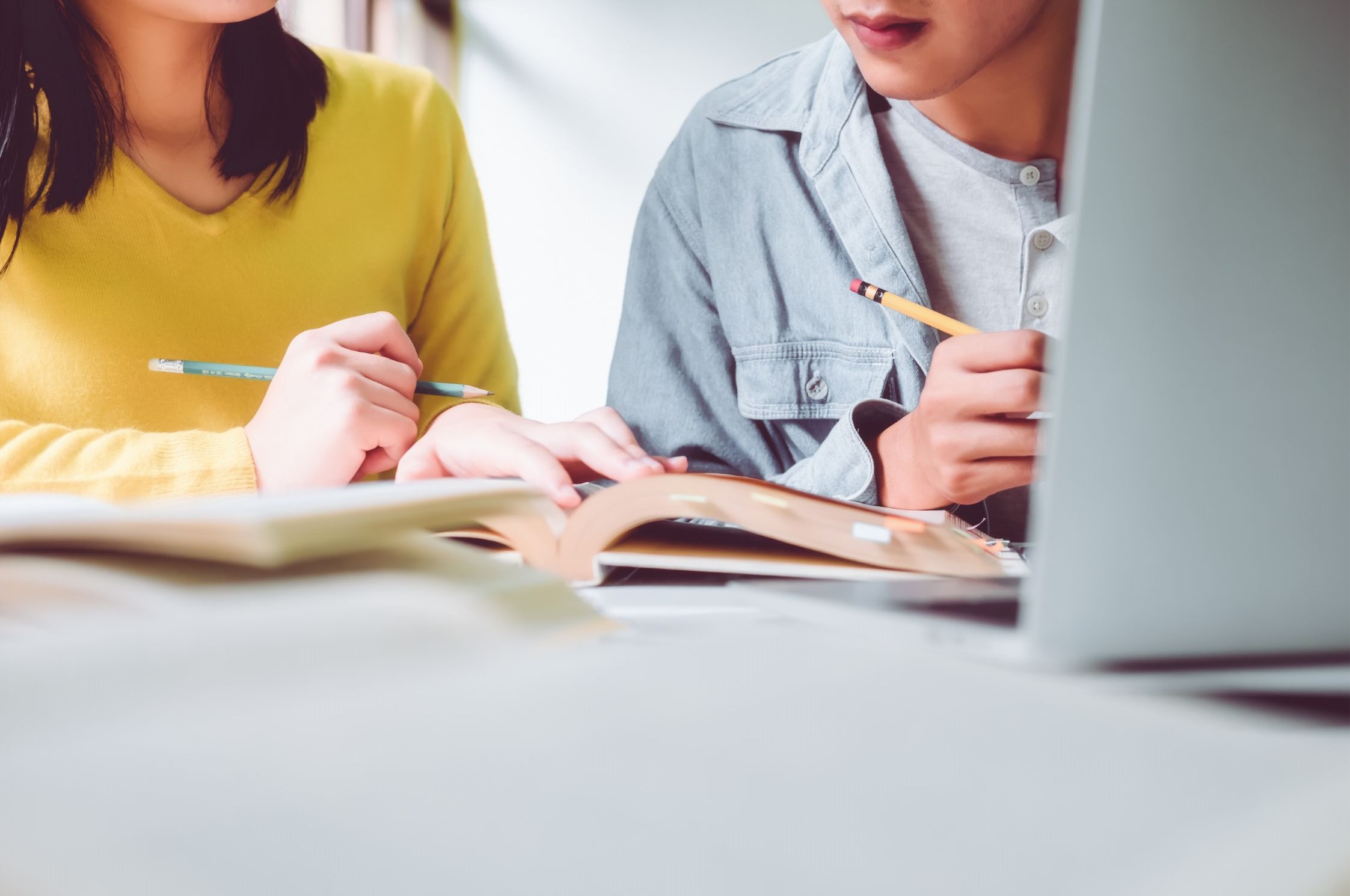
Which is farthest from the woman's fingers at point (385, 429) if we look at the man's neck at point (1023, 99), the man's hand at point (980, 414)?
the man's neck at point (1023, 99)

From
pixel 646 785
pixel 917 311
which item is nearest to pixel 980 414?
pixel 917 311

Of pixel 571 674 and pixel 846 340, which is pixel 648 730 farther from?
pixel 846 340

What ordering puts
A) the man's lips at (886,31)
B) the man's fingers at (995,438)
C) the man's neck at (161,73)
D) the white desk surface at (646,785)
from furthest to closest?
the man's neck at (161,73) → the man's lips at (886,31) → the man's fingers at (995,438) → the white desk surface at (646,785)

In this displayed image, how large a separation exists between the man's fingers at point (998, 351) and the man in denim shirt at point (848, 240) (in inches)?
5.6

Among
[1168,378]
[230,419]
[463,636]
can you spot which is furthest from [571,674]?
[230,419]

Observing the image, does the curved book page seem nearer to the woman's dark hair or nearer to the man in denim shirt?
the man in denim shirt

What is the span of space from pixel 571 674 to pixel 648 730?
4cm

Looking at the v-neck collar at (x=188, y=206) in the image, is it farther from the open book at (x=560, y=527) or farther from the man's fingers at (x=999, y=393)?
the man's fingers at (x=999, y=393)

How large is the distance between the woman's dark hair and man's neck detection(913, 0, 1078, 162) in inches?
25.7

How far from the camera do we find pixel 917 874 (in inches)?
4.6

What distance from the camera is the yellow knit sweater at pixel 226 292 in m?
0.65

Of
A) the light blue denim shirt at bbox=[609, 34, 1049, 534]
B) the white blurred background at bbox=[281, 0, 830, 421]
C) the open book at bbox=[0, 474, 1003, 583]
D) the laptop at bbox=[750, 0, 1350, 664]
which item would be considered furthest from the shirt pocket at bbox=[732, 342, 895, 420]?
the white blurred background at bbox=[281, 0, 830, 421]

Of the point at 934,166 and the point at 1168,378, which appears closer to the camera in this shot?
the point at 1168,378

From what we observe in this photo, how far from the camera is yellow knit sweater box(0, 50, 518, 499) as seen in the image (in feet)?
→ 2.12
